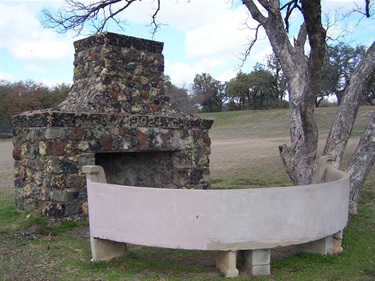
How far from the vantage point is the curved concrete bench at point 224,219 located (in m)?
4.59

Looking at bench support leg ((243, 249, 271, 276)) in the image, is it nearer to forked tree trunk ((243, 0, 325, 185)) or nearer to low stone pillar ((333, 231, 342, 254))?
low stone pillar ((333, 231, 342, 254))

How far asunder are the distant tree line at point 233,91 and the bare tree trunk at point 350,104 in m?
22.0

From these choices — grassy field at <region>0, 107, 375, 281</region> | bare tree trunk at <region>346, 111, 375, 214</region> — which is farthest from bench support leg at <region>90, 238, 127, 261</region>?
bare tree trunk at <region>346, 111, 375, 214</region>

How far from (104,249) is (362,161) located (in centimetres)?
506

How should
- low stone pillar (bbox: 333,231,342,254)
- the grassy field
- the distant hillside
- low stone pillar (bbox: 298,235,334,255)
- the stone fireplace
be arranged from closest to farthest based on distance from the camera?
the grassy field → low stone pillar (bbox: 298,235,334,255) → low stone pillar (bbox: 333,231,342,254) → the stone fireplace → the distant hillside

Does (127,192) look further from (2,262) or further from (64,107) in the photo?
(64,107)

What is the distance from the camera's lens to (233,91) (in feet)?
198

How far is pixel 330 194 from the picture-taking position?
513cm

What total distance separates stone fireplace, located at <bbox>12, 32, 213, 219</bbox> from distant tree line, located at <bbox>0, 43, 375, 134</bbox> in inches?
901

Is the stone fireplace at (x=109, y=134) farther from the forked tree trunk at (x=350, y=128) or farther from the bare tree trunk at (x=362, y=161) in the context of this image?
the bare tree trunk at (x=362, y=161)

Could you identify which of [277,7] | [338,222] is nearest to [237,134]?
[277,7]

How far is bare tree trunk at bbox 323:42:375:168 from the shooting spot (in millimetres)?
7957

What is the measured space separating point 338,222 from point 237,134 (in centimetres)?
3462

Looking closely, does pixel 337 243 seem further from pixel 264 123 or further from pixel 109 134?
pixel 264 123
